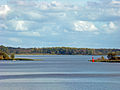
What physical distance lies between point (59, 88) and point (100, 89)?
17.4 feet

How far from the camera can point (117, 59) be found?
122 meters

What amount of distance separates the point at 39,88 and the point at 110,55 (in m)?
80.2

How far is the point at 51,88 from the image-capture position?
4372 cm

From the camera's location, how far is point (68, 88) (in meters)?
43.8

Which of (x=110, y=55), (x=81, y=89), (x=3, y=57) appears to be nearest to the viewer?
(x=81, y=89)

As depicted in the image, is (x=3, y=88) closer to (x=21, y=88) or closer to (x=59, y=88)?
(x=21, y=88)

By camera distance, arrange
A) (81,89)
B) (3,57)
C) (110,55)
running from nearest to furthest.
Answer: 1. (81,89)
2. (110,55)
3. (3,57)

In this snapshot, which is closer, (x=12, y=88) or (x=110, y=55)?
(x=12, y=88)

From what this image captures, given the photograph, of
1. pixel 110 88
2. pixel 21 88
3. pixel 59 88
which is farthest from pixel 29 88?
pixel 110 88

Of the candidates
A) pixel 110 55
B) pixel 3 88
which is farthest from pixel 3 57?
pixel 3 88

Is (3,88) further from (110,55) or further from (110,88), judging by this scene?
(110,55)

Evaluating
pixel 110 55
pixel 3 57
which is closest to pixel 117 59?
pixel 110 55

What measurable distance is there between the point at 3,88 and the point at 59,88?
732 centimetres

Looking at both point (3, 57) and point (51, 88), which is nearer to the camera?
point (51, 88)
